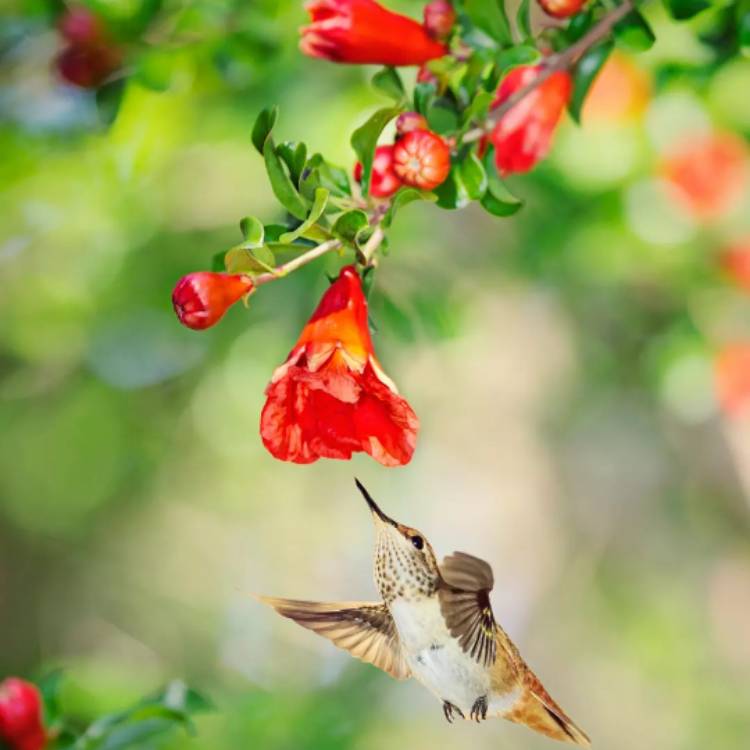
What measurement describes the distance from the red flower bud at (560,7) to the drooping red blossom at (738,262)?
3.86ft

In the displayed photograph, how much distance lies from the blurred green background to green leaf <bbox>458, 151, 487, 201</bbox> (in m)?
0.23

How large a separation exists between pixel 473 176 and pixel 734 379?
1.34m

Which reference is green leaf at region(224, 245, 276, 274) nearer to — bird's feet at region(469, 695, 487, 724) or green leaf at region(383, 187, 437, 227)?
green leaf at region(383, 187, 437, 227)

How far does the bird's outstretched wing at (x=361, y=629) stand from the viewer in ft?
1.69

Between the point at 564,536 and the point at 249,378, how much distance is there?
145 centimetres

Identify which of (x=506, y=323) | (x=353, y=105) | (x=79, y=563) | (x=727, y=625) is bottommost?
(x=727, y=625)

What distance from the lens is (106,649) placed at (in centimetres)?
296

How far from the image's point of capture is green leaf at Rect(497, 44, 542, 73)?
28.4 inches

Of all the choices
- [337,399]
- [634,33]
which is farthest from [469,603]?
[634,33]

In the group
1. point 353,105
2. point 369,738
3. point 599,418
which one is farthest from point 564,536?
point 353,105

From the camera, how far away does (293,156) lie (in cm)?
59

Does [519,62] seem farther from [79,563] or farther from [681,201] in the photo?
[79,563]

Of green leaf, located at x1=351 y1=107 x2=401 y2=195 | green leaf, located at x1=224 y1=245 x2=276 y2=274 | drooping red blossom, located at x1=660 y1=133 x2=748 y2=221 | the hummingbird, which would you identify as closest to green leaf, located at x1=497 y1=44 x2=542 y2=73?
green leaf, located at x1=351 y1=107 x2=401 y2=195

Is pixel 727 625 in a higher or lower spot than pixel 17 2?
lower
